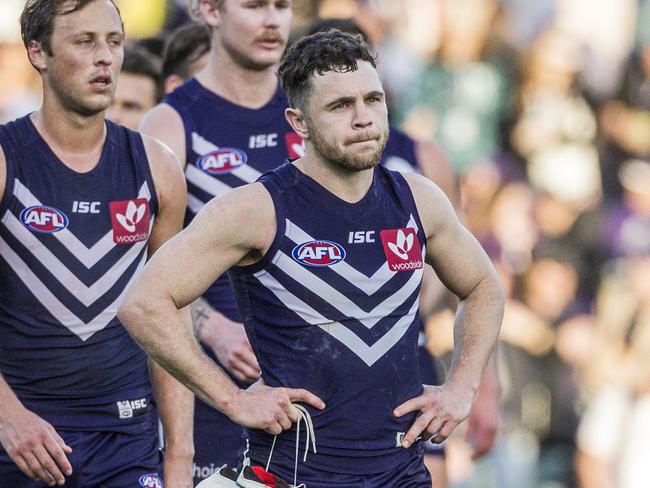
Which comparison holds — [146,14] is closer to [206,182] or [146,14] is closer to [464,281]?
[206,182]

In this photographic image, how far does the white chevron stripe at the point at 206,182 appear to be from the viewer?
736 centimetres

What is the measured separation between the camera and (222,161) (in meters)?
7.42

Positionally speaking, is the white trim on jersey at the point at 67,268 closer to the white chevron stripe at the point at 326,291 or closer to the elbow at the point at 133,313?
the elbow at the point at 133,313

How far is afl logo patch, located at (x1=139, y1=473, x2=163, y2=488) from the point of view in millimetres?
6250

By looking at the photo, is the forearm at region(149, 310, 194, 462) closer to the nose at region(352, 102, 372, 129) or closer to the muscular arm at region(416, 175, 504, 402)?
the muscular arm at region(416, 175, 504, 402)

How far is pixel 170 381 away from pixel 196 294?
86cm

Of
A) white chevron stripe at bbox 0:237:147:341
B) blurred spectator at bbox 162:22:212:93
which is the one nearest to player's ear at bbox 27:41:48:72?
white chevron stripe at bbox 0:237:147:341

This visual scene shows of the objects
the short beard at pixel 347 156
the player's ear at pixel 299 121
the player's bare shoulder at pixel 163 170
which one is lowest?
the player's bare shoulder at pixel 163 170

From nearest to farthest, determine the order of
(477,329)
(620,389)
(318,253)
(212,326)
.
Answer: (318,253) < (477,329) < (212,326) < (620,389)

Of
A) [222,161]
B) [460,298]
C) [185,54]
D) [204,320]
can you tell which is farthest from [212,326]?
[185,54]

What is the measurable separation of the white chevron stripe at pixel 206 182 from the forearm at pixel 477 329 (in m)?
1.56

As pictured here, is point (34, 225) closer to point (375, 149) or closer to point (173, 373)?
point (173, 373)

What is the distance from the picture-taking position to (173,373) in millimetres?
5750

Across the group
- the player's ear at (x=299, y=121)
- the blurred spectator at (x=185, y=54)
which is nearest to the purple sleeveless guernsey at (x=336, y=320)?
the player's ear at (x=299, y=121)
